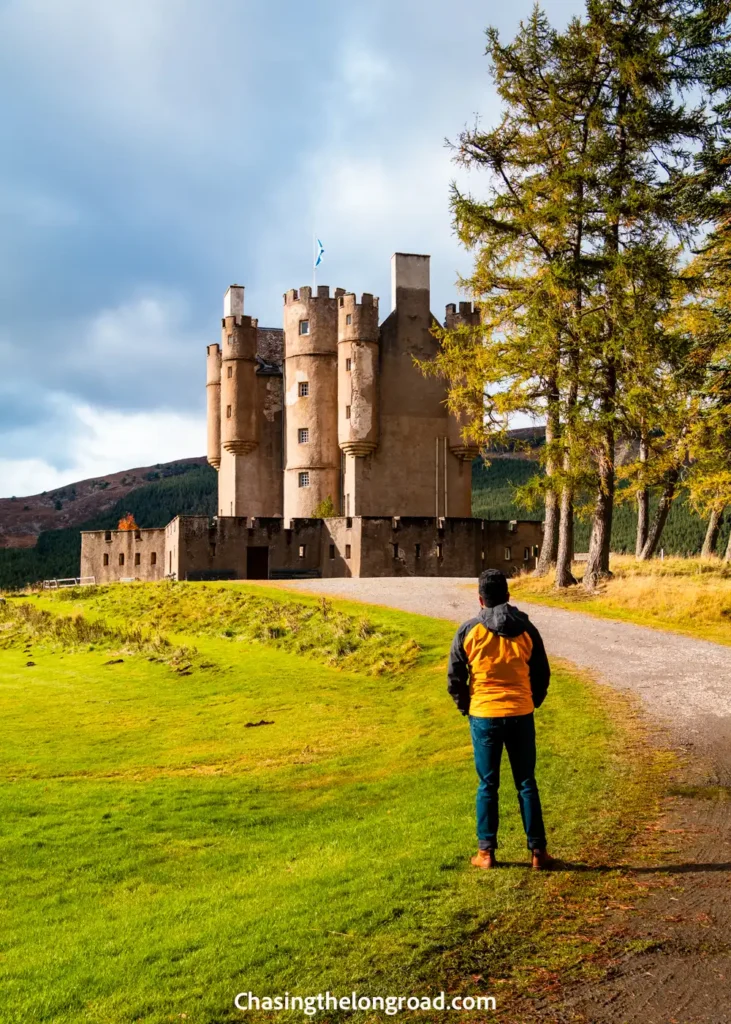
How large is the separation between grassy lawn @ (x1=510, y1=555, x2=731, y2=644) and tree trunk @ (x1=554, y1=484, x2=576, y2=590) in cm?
48

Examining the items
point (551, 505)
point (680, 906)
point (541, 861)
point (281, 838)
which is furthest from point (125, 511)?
point (680, 906)


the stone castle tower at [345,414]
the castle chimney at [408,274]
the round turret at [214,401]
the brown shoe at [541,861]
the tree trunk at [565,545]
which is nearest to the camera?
the brown shoe at [541,861]

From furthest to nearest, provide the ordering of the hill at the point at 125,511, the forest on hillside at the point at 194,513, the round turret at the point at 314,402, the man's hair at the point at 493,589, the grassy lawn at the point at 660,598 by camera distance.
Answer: the hill at the point at 125,511, the forest on hillside at the point at 194,513, the round turret at the point at 314,402, the grassy lawn at the point at 660,598, the man's hair at the point at 493,589

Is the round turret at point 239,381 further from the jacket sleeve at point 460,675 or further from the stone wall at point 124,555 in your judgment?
the jacket sleeve at point 460,675

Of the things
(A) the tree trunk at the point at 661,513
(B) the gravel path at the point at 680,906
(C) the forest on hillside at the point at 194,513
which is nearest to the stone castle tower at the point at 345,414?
(A) the tree trunk at the point at 661,513

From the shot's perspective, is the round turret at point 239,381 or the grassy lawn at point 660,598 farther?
the round turret at point 239,381

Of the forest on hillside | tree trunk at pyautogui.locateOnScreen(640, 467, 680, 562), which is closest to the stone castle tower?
tree trunk at pyautogui.locateOnScreen(640, 467, 680, 562)

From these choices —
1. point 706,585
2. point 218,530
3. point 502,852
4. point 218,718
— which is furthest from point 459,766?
point 218,530

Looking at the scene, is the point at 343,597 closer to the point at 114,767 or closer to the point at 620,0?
the point at 114,767

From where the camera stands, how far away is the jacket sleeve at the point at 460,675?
7746 millimetres

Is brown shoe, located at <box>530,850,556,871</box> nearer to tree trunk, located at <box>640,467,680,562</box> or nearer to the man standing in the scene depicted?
the man standing

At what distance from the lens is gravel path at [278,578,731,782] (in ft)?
40.6

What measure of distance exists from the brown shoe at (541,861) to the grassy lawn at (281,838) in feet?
0.58

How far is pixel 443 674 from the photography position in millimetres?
18594
